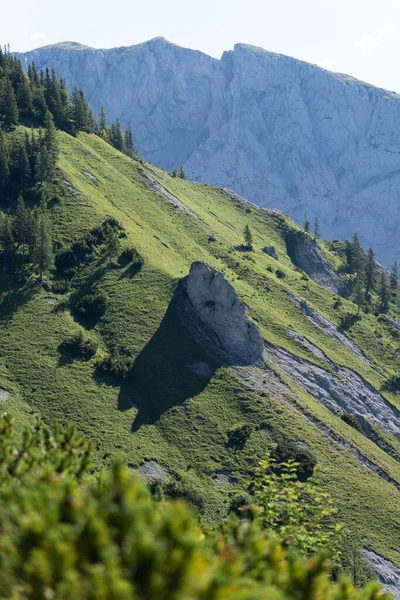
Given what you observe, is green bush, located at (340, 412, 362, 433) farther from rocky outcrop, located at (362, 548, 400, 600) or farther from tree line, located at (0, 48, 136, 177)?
tree line, located at (0, 48, 136, 177)

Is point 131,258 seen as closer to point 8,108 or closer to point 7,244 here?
point 7,244

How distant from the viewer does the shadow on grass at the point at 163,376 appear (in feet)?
243

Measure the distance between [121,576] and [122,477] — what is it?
204cm

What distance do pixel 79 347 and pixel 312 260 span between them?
10386cm

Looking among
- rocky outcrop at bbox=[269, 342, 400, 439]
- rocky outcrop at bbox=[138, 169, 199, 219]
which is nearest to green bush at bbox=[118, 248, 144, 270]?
rocky outcrop at bbox=[269, 342, 400, 439]

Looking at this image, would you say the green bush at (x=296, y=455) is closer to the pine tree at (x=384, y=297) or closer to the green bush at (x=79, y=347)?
the green bush at (x=79, y=347)

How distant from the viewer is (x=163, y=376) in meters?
79.4

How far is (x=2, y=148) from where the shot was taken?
111062mm

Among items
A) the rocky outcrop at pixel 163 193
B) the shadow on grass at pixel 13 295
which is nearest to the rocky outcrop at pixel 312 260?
the rocky outcrop at pixel 163 193

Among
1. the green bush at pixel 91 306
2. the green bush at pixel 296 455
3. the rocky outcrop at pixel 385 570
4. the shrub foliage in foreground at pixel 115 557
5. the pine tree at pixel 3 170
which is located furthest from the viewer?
the pine tree at pixel 3 170

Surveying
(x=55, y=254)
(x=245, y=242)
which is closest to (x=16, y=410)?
(x=55, y=254)

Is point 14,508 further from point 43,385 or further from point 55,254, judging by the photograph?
point 55,254

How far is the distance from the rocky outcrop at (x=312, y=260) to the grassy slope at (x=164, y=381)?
127 feet

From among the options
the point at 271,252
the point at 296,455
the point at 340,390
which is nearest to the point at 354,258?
the point at 271,252
